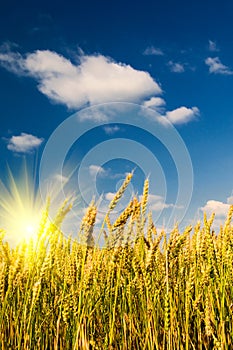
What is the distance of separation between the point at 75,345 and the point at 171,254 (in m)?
0.64

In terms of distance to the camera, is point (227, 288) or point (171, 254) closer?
point (171, 254)

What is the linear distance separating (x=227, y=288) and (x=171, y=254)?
672mm

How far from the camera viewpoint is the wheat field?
169 cm

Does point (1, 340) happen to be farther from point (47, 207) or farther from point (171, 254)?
point (171, 254)

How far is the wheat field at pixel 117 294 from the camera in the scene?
1.69 meters

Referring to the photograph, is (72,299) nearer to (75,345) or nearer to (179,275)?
(75,345)

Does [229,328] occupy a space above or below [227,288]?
below

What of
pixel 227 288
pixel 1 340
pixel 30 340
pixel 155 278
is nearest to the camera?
pixel 30 340

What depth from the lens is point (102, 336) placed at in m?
1.93

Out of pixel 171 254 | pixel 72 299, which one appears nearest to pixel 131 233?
pixel 171 254

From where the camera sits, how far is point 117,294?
2051mm

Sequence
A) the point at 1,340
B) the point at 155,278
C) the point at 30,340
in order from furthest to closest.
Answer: the point at 155,278 < the point at 1,340 < the point at 30,340

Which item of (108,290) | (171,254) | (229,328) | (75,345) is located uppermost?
(171,254)

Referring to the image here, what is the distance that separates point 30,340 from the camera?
1577mm
